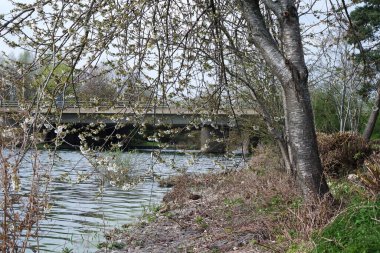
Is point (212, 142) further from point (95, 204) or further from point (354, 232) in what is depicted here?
point (354, 232)

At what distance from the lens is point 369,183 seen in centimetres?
746

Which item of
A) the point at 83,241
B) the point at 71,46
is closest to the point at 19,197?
the point at 71,46

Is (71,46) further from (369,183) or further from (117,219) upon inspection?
(117,219)

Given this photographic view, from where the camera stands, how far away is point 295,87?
281 inches

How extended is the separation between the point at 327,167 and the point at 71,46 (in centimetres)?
897

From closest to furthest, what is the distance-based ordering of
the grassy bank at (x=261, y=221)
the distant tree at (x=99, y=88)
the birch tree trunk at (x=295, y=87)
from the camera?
the grassy bank at (x=261, y=221)
the distant tree at (x=99, y=88)
the birch tree trunk at (x=295, y=87)

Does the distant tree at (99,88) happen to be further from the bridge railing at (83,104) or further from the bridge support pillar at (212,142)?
the bridge support pillar at (212,142)

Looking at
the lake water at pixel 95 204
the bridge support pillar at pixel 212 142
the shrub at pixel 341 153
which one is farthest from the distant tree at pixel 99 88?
the shrub at pixel 341 153

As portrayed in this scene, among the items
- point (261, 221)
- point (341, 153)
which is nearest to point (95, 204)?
point (341, 153)

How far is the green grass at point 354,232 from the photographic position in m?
5.24

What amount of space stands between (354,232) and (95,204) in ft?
34.0

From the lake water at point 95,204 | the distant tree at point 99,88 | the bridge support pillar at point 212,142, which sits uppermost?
the distant tree at point 99,88

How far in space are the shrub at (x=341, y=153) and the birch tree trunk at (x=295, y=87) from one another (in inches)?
258

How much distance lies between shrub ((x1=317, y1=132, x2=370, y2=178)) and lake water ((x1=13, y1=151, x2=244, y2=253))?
232cm
